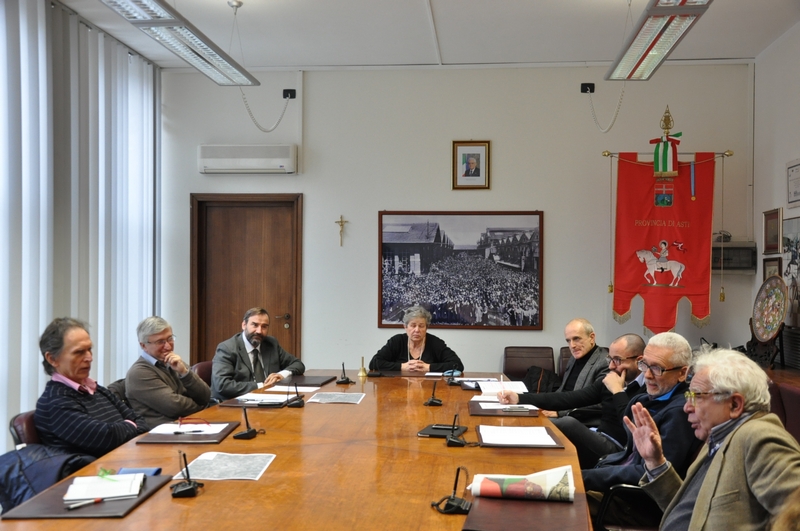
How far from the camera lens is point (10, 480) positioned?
267 centimetres

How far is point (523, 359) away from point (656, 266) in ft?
4.86

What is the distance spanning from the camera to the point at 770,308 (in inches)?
219

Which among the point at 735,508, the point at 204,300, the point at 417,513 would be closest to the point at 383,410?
the point at 417,513

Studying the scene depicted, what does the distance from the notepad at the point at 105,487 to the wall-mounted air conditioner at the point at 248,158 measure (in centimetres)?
492

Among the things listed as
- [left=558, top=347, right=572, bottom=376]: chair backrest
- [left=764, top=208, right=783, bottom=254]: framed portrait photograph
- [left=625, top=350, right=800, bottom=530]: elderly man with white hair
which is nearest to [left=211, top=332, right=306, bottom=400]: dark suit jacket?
[left=558, top=347, right=572, bottom=376]: chair backrest

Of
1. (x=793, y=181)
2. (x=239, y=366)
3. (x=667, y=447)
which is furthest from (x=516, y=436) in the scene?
(x=793, y=181)

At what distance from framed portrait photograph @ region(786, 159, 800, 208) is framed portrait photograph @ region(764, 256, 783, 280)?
1.58ft

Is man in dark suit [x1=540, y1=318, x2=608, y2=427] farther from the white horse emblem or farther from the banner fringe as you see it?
the white horse emblem

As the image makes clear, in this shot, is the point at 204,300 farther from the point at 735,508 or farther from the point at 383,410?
the point at 735,508

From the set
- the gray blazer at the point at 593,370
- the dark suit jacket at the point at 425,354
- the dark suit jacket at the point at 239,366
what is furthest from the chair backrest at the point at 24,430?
the gray blazer at the point at 593,370

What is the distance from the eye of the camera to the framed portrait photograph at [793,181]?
18.6ft

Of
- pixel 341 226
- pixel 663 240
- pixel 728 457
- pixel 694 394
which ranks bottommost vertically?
pixel 728 457

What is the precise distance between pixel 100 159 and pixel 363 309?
275 cm

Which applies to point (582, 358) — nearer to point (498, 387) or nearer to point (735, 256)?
point (498, 387)
